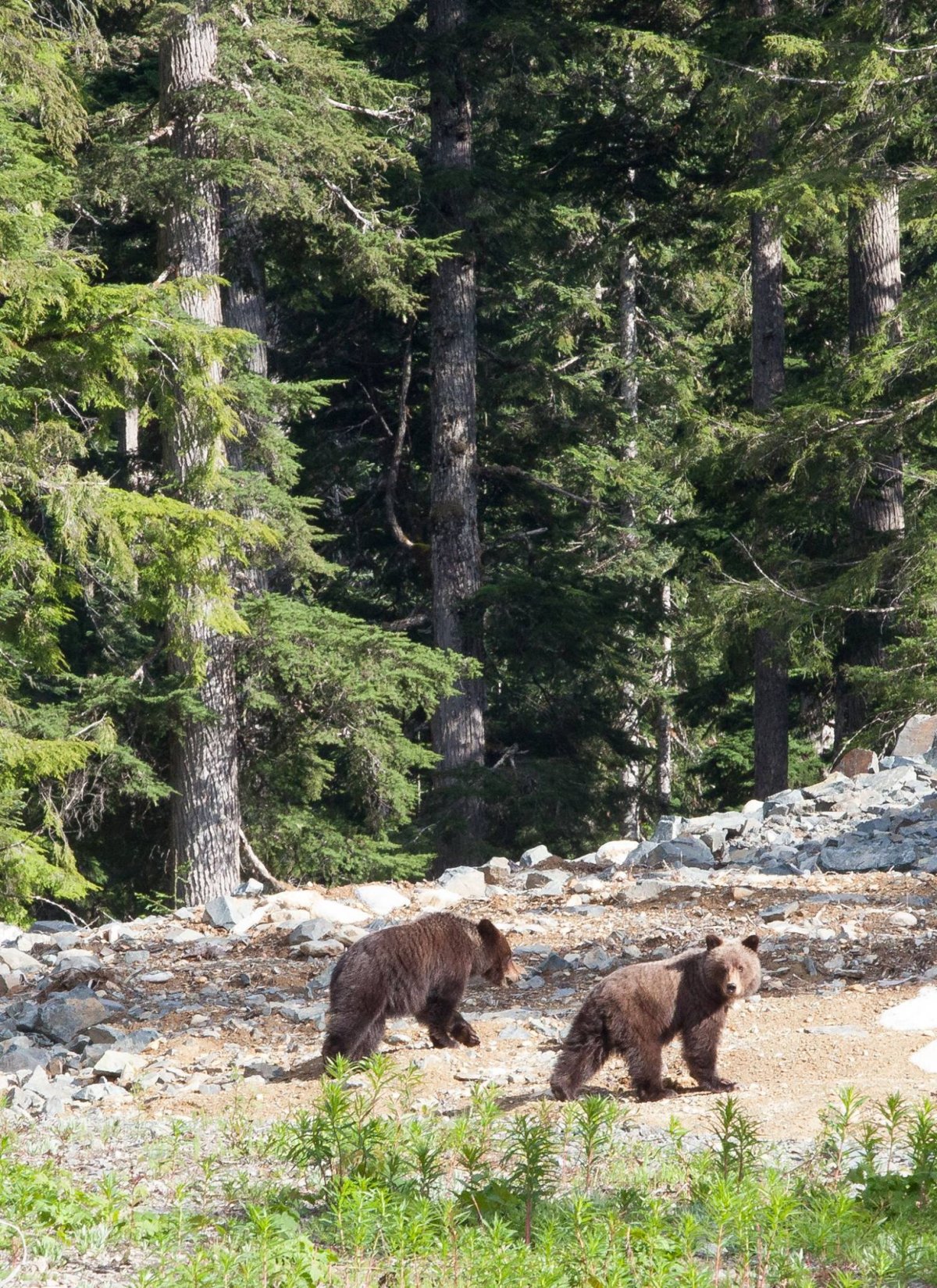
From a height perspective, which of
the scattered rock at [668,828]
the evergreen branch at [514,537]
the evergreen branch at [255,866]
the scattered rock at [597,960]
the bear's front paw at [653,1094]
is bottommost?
the evergreen branch at [255,866]

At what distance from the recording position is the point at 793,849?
12.0 meters

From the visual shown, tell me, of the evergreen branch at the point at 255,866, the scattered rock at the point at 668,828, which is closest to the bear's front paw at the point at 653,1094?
the scattered rock at the point at 668,828

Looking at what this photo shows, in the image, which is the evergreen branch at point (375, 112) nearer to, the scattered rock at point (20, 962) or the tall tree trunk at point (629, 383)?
the tall tree trunk at point (629, 383)

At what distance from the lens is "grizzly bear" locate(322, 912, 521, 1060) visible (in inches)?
267

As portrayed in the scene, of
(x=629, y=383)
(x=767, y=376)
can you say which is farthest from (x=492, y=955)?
(x=629, y=383)

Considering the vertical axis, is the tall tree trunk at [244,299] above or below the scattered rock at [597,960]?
above

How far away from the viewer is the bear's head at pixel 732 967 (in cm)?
624

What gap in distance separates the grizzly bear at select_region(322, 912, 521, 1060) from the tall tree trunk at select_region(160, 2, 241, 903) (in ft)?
25.1

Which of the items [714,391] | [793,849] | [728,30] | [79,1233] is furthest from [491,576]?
[79,1233]

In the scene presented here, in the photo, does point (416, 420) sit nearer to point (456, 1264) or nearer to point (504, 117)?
point (504, 117)

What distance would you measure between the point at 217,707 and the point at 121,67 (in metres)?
8.46

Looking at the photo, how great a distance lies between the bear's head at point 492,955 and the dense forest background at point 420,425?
4.78m

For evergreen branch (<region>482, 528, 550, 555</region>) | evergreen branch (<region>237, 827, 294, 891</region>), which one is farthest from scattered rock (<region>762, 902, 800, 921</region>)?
evergreen branch (<region>482, 528, 550, 555</region>)

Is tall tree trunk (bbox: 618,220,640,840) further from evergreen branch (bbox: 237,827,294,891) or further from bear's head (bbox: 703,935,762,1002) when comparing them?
bear's head (bbox: 703,935,762,1002)
